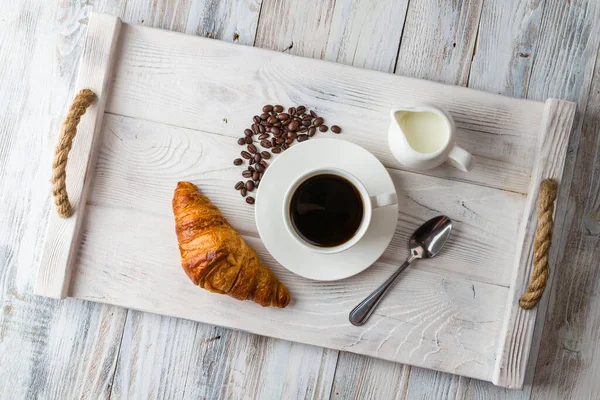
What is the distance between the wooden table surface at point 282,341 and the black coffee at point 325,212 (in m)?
0.36

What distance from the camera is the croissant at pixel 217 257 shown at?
1.11 m

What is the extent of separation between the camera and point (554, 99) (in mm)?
1198

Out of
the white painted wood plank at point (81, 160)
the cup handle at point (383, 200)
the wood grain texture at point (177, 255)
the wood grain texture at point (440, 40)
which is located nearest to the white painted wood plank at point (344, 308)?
the wood grain texture at point (177, 255)

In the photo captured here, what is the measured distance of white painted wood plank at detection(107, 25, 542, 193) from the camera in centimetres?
121

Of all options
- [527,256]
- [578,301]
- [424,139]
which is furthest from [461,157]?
[578,301]

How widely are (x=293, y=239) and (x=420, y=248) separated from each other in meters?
0.31

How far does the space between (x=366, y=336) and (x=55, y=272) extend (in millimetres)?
767

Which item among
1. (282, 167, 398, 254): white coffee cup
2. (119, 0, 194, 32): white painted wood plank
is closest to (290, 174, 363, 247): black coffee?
(282, 167, 398, 254): white coffee cup

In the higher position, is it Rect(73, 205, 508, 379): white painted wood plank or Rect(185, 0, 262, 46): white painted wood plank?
Rect(185, 0, 262, 46): white painted wood plank

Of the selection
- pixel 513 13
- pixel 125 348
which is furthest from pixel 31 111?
pixel 513 13

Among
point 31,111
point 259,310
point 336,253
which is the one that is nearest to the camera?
point 336,253

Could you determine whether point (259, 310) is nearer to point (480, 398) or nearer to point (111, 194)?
point (111, 194)

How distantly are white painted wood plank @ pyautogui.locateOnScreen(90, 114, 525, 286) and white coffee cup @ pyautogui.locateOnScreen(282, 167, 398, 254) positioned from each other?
16 cm

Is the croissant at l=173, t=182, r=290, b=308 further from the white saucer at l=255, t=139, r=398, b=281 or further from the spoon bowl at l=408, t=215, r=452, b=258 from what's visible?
the spoon bowl at l=408, t=215, r=452, b=258
